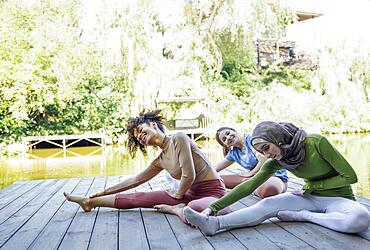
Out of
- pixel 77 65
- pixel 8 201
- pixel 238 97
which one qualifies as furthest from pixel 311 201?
pixel 238 97

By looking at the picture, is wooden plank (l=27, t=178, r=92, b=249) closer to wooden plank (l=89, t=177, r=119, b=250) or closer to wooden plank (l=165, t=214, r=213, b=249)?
wooden plank (l=89, t=177, r=119, b=250)

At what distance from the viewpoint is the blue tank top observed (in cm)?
281

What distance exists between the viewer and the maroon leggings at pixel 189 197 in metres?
2.12

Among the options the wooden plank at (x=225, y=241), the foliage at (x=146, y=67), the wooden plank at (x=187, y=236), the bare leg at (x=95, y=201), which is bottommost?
the wooden plank at (x=187, y=236)

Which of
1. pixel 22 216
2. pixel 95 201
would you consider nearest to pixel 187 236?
pixel 95 201

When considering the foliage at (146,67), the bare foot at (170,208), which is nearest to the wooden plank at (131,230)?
the bare foot at (170,208)

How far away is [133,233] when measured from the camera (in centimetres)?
193

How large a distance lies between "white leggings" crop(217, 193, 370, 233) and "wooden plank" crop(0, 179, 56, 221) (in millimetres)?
1348

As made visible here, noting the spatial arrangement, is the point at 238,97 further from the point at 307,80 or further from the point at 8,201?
the point at 8,201

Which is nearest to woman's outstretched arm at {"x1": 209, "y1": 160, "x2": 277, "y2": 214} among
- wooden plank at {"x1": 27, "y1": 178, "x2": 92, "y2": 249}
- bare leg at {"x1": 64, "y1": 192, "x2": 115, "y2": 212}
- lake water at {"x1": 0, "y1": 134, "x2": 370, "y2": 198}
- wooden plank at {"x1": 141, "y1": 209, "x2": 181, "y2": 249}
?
wooden plank at {"x1": 141, "y1": 209, "x2": 181, "y2": 249}

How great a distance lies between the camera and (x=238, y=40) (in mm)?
10688

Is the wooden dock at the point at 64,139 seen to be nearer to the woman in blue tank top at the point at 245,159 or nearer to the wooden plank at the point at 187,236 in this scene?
the woman in blue tank top at the point at 245,159

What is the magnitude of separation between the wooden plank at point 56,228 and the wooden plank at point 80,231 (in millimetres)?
28

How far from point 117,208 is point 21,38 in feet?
28.4
